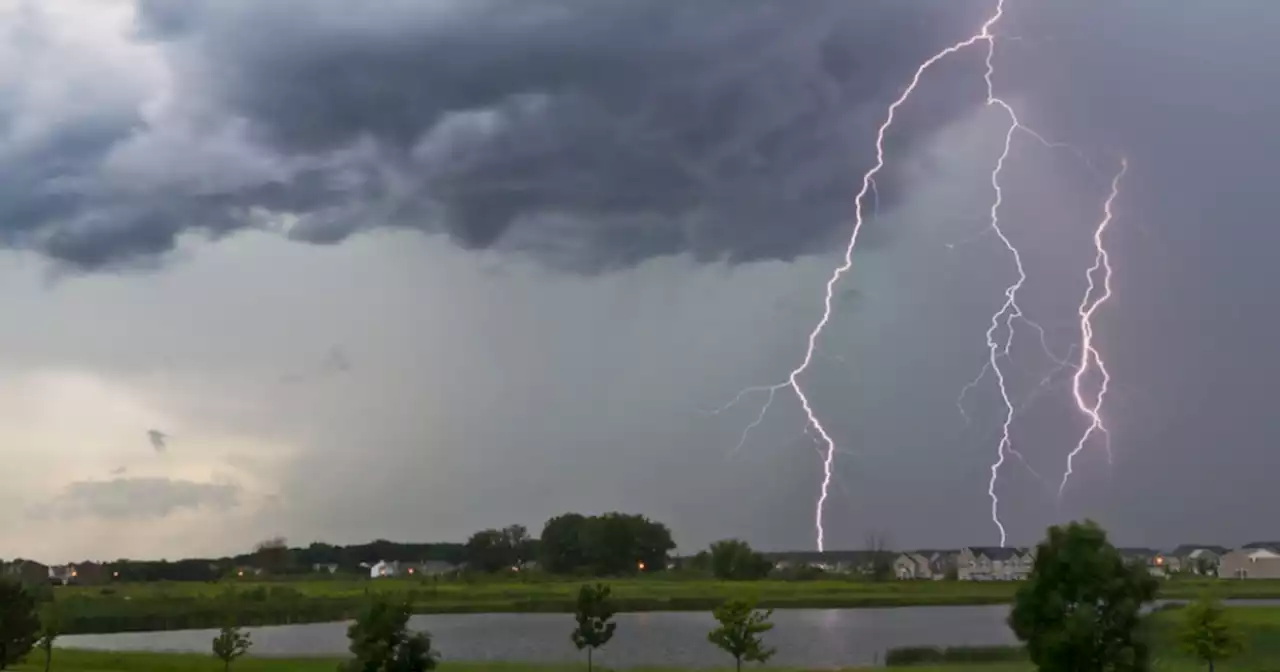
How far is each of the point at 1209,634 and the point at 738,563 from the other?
104 metres

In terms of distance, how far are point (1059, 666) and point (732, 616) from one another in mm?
15273

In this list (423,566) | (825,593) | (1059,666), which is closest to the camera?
(1059,666)

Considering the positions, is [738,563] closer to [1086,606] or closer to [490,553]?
[490,553]

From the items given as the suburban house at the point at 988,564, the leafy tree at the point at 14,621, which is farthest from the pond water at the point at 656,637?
the suburban house at the point at 988,564

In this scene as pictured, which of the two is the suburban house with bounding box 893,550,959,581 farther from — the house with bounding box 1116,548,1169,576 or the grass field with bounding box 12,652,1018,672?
the grass field with bounding box 12,652,1018,672

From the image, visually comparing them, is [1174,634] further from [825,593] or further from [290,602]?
[290,602]

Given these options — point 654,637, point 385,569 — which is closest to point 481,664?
point 654,637

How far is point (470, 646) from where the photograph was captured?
57406 mm

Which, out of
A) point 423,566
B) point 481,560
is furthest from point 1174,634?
point 423,566

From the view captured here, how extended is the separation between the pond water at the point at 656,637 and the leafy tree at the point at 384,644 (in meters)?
20.9

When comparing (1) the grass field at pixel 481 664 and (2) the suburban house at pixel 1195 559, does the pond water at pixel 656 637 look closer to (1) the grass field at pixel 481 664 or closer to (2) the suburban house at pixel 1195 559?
(1) the grass field at pixel 481 664

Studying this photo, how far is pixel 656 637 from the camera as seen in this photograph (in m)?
61.0

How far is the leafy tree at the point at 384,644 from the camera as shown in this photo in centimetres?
2145

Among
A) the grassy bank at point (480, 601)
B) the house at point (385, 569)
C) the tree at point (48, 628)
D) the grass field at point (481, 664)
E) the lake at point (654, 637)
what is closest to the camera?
the grass field at point (481, 664)
